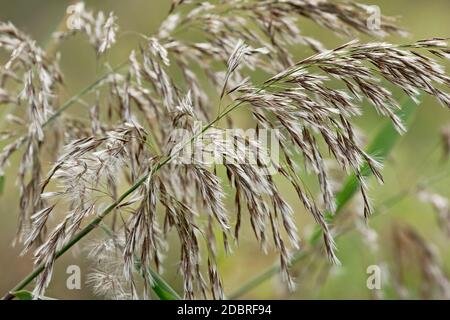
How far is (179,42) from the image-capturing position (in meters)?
1.87

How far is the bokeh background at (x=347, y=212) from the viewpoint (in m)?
2.74

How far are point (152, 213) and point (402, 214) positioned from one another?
7.76ft

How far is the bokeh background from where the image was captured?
274 cm

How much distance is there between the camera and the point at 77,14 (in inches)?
75.5

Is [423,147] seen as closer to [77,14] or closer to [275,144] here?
[77,14]

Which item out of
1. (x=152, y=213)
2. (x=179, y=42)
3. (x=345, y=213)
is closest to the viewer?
(x=152, y=213)

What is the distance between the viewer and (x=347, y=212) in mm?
2402

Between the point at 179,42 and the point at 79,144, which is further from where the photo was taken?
the point at 179,42

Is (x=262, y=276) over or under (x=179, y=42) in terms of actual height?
under
